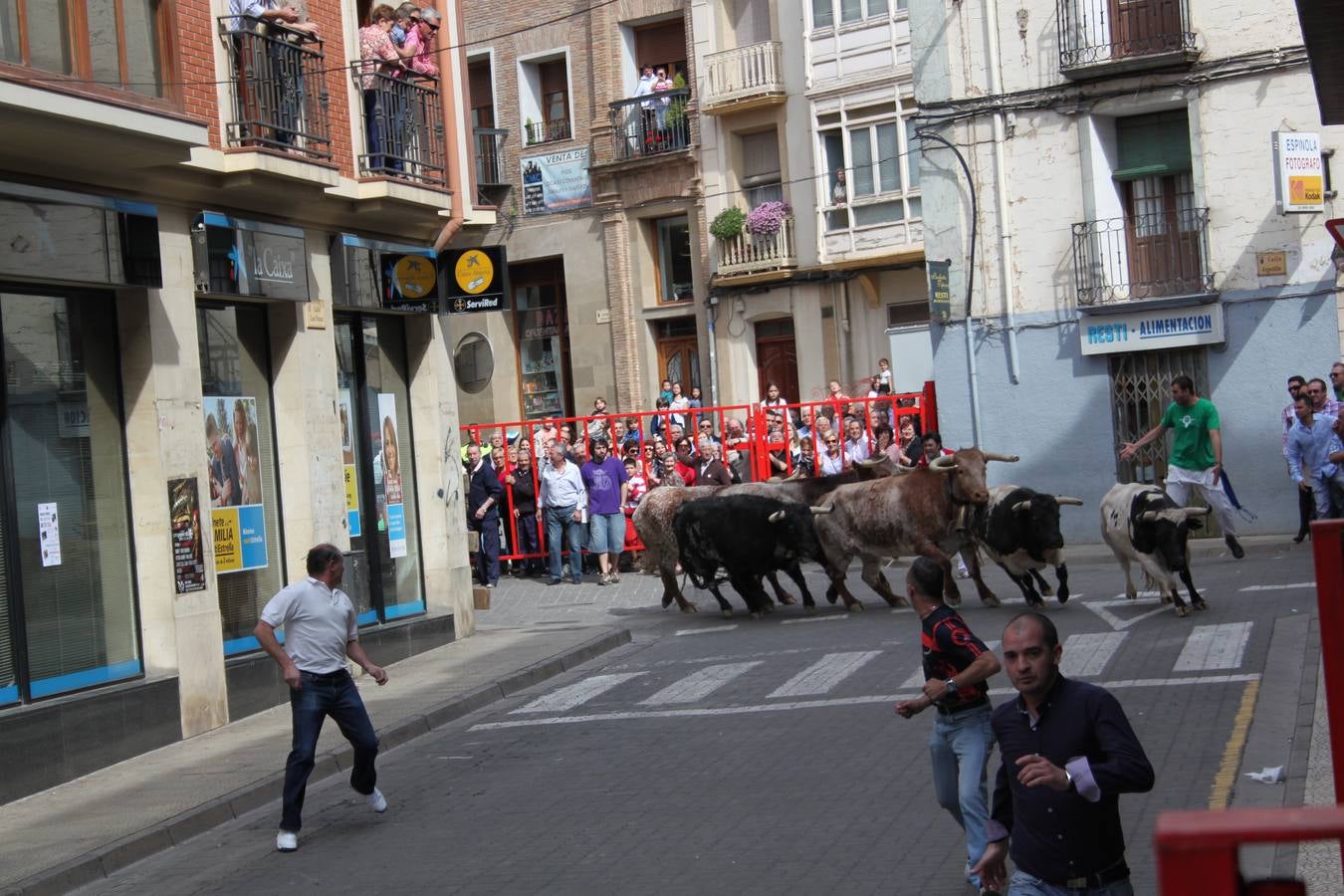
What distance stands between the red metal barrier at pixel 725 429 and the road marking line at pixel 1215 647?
1038 centimetres

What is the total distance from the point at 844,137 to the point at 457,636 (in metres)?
16.9

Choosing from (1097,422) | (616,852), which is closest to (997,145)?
(1097,422)

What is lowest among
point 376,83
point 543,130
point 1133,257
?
point 1133,257

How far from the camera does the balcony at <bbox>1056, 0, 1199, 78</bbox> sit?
77.2 feet

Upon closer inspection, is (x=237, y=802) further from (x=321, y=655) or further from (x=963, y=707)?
(x=963, y=707)

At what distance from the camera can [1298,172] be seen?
2181cm

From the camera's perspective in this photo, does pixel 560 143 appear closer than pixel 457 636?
No

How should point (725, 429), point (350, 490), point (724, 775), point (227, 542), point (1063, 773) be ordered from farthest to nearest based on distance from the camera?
1. point (725, 429)
2. point (350, 490)
3. point (227, 542)
4. point (724, 775)
5. point (1063, 773)

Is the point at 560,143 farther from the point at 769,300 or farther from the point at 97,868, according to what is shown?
the point at 97,868

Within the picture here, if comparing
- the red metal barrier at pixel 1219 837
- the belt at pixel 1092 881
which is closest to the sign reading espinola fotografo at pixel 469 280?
the belt at pixel 1092 881

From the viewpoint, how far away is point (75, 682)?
12453 mm

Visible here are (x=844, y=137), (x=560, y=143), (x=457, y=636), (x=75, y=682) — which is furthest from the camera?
(x=560, y=143)

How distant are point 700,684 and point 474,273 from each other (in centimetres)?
563

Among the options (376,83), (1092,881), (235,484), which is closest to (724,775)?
(1092,881)
